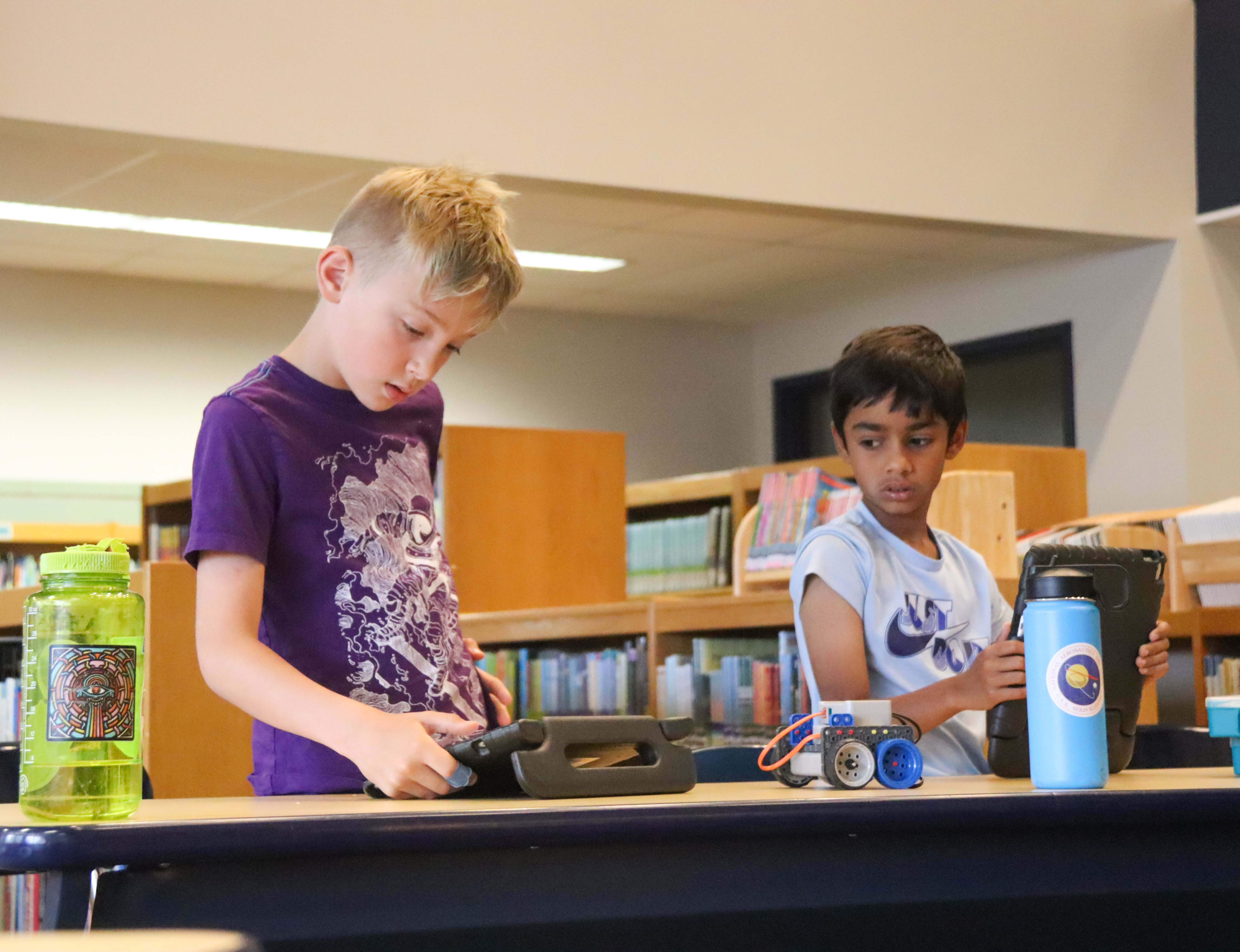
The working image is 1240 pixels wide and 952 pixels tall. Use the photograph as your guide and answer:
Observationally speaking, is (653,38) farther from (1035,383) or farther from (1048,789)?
(1048,789)

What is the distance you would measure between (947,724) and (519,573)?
9.96 ft

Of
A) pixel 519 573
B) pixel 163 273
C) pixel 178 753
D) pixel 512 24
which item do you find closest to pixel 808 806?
pixel 178 753

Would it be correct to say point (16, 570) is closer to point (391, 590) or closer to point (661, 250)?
point (661, 250)

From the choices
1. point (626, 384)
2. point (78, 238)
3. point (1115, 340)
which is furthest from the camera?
point (626, 384)

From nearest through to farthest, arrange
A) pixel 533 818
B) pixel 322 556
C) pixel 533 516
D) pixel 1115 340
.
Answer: pixel 533 818 → pixel 322 556 → pixel 533 516 → pixel 1115 340

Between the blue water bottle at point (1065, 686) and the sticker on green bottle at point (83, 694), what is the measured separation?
71 centimetres

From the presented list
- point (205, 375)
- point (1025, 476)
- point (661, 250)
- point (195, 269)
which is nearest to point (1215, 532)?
point (1025, 476)

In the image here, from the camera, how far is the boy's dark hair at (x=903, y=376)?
1.93 m

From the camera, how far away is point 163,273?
7.38 metres

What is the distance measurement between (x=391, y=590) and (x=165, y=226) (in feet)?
17.9

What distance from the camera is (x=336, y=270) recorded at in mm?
Result: 1443

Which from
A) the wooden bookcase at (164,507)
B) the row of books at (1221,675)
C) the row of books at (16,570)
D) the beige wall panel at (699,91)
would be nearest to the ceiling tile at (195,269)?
the row of books at (16,570)

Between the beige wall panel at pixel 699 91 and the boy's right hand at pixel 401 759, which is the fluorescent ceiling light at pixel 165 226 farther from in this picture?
the boy's right hand at pixel 401 759

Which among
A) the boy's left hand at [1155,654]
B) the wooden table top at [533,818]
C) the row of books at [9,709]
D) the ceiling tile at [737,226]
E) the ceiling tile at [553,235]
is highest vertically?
the ceiling tile at [737,226]
